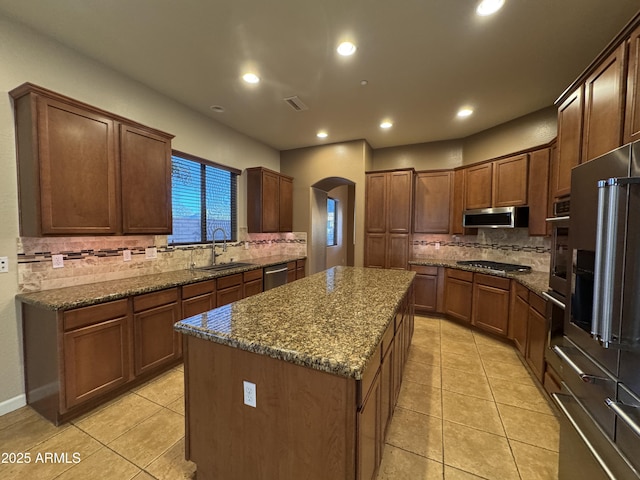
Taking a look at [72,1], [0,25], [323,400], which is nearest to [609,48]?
[323,400]

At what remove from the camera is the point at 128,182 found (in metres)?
2.41

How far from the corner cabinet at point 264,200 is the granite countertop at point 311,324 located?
236 cm

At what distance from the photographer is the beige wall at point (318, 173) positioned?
4625mm

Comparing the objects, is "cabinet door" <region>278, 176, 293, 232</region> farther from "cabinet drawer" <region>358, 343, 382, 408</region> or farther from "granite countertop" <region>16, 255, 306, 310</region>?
"cabinet drawer" <region>358, 343, 382, 408</region>

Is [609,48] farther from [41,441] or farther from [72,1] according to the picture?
[41,441]

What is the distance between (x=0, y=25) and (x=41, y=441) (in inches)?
116

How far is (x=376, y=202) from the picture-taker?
4.59 metres

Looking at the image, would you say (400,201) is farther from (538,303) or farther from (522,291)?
(538,303)

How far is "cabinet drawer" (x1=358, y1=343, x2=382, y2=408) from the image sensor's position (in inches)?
40.9

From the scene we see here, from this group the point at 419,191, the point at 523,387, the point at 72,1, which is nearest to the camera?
the point at 72,1

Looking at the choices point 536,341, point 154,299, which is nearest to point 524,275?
point 536,341

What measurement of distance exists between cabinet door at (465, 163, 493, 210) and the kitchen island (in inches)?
121

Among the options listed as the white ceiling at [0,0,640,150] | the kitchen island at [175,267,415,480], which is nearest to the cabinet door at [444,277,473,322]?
the white ceiling at [0,0,640,150]

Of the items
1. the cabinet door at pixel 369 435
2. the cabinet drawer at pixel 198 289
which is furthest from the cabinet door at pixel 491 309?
the cabinet drawer at pixel 198 289
